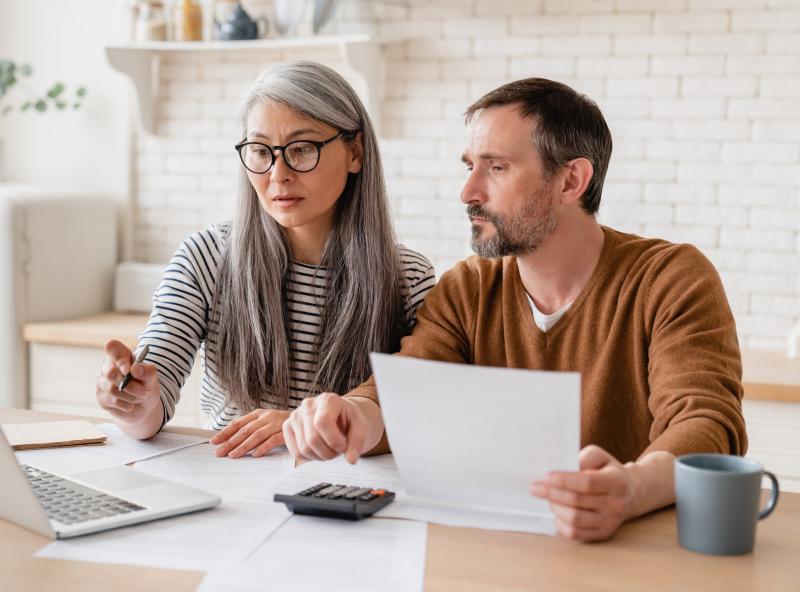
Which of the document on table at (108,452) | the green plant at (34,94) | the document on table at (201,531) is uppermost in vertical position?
the green plant at (34,94)

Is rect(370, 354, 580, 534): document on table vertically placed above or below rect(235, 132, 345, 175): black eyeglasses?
below

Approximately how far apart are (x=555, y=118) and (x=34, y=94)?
2.71 meters

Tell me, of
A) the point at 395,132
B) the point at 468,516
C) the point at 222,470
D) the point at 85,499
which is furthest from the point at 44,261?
the point at 468,516

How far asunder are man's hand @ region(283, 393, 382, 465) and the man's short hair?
645mm

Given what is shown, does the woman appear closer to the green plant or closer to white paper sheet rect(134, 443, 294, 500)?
white paper sheet rect(134, 443, 294, 500)

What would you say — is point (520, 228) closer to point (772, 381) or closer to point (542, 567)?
point (542, 567)

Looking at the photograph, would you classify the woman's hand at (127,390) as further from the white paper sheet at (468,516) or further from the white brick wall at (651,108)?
the white brick wall at (651,108)

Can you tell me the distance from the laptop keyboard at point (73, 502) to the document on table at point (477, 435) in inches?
14.1

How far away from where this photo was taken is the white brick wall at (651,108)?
3107 millimetres

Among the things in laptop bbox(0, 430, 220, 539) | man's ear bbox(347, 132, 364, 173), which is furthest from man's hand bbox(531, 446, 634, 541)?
man's ear bbox(347, 132, 364, 173)

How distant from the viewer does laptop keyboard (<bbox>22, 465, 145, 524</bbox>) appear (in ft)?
4.22

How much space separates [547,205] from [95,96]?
254 centimetres

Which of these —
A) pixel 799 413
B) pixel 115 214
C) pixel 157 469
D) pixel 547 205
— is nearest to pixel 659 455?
pixel 547 205

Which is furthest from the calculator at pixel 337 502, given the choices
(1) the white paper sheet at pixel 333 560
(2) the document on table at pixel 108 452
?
(2) the document on table at pixel 108 452
